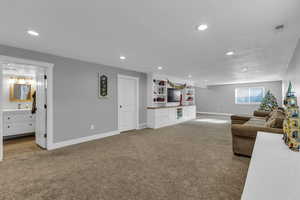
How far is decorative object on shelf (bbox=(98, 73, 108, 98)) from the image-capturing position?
4309 mm

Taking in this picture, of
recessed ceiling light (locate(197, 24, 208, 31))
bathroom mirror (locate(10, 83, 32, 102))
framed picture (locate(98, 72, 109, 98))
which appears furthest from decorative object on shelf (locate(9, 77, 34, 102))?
recessed ceiling light (locate(197, 24, 208, 31))

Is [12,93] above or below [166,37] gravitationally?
below

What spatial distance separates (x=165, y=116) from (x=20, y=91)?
5.33m

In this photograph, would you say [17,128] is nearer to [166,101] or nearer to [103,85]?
[103,85]

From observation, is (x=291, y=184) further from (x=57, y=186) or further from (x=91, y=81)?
(x=91, y=81)

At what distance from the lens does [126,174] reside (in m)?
2.24

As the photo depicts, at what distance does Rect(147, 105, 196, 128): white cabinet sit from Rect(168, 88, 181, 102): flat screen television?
0.47 m

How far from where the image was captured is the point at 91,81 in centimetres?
412

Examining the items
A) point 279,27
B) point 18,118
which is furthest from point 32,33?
point 279,27

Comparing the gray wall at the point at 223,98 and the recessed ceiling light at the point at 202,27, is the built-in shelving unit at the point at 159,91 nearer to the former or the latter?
the recessed ceiling light at the point at 202,27

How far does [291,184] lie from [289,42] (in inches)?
126

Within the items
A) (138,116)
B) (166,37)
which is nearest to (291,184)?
(166,37)

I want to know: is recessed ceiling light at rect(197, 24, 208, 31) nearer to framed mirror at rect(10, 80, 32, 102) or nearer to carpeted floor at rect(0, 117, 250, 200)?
carpeted floor at rect(0, 117, 250, 200)

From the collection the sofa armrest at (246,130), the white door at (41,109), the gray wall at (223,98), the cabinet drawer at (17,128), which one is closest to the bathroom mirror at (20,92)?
the cabinet drawer at (17,128)
